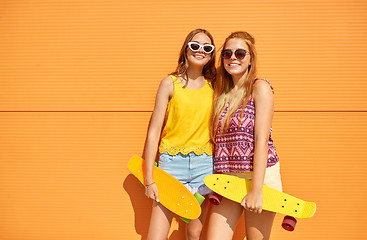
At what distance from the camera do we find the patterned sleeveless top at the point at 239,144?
139 cm

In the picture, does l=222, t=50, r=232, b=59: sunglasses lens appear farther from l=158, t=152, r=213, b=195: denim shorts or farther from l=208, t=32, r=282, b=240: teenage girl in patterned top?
l=158, t=152, r=213, b=195: denim shorts

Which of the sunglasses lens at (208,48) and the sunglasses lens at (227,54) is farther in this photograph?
the sunglasses lens at (208,48)

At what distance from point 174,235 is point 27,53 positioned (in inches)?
68.5

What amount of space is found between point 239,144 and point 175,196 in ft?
1.64

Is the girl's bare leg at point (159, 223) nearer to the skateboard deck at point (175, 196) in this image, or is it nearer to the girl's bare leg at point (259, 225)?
the skateboard deck at point (175, 196)

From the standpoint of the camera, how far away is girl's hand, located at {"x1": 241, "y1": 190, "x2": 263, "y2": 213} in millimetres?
1345

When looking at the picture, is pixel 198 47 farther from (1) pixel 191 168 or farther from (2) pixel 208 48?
(1) pixel 191 168

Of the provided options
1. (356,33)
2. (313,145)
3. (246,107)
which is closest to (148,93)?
(246,107)

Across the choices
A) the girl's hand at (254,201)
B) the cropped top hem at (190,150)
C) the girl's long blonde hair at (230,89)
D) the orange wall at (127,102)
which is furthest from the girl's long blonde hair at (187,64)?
the girl's hand at (254,201)

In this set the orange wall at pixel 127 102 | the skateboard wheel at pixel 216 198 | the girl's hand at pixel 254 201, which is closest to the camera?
the girl's hand at pixel 254 201

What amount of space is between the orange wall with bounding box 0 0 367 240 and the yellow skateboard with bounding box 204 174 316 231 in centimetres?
49

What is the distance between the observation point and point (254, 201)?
1.35 meters

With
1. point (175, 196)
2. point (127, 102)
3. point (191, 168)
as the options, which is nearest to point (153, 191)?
point (175, 196)

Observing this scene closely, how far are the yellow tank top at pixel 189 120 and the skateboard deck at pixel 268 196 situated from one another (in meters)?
0.21
